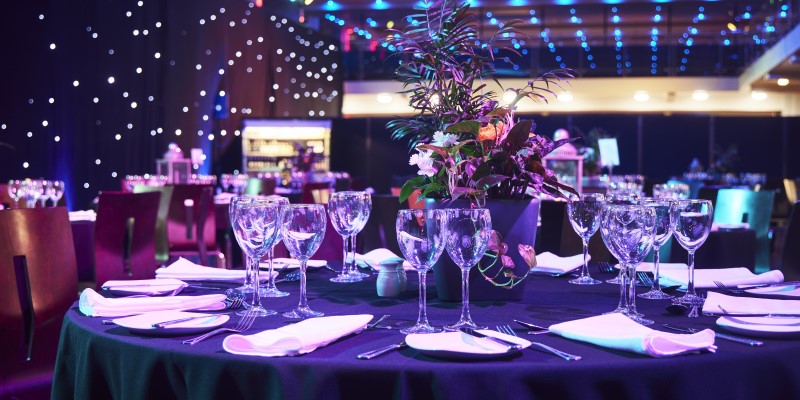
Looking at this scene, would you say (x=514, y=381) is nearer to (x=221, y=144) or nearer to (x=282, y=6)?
(x=221, y=144)

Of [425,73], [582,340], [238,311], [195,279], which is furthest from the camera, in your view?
[195,279]

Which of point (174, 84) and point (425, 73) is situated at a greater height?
point (174, 84)

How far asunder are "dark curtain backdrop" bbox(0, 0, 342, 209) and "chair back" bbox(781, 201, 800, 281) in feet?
21.6

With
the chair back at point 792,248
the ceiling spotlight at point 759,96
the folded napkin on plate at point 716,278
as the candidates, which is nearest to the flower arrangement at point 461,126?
the folded napkin on plate at point 716,278

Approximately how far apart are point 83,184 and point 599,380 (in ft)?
26.8

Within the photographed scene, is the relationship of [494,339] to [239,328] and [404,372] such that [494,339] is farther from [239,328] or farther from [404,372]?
[239,328]

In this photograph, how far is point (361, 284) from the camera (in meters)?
2.11

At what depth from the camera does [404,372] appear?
1.18 metres

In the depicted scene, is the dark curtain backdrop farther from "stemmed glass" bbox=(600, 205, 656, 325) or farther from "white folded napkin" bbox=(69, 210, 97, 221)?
"stemmed glass" bbox=(600, 205, 656, 325)

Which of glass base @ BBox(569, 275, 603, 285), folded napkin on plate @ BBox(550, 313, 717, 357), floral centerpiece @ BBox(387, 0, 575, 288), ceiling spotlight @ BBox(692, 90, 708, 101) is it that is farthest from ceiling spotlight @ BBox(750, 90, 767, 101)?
folded napkin on plate @ BBox(550, 313, 717, 357)

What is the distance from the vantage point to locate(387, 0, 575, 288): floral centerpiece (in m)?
1.78

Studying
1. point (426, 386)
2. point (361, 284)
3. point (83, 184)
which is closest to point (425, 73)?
point (361, 284)

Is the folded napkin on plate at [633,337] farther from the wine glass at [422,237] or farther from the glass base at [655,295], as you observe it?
the glass base at [655,295]

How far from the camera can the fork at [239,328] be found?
1.37 meters
